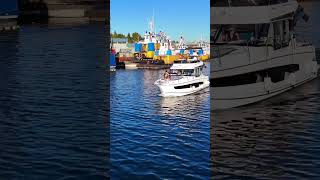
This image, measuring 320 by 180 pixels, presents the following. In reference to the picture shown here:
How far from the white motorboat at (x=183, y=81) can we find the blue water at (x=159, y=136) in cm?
114

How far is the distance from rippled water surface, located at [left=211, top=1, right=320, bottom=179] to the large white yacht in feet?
5.57

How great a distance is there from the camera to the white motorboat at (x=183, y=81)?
51.1 meters

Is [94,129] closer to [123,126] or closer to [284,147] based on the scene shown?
[123,126]

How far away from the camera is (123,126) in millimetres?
33125

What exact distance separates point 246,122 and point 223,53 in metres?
8.71

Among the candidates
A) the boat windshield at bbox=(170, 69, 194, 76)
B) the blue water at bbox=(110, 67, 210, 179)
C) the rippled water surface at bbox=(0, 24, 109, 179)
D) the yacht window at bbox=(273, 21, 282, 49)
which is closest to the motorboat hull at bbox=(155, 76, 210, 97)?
the blue water at bbox=(110, 67, 210, 179)

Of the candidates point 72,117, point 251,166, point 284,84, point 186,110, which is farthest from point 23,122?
Answer: point 284,84

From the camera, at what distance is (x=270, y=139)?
25.9m

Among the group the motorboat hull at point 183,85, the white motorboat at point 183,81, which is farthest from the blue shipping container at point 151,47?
the motorboat hull at point 183,85

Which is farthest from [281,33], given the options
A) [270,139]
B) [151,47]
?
[151,47]

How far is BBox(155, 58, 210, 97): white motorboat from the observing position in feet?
168

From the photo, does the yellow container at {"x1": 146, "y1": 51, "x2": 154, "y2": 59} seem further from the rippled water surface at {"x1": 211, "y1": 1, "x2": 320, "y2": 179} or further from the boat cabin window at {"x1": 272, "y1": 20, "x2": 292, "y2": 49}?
the rippled water surface at {"x1": 211, "y1": 1, "x2": 320, "y2": 179}

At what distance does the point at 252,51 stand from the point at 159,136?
15.1 m

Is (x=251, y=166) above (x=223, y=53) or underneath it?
underneath
